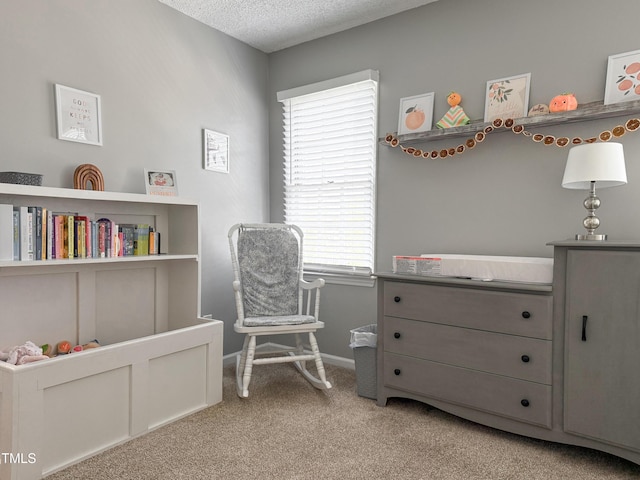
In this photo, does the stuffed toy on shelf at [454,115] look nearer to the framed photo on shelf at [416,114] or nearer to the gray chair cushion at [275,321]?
the framed photo on shelf at [416,114]

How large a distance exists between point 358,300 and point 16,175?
2243mm

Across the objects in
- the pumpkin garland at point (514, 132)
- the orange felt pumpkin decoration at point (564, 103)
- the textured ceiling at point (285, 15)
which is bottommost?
the pumpkin garland at point (514, 132)

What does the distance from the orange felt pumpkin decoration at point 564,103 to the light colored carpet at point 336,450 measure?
67.5 inches

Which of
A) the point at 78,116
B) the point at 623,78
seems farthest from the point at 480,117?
the point at 78,116

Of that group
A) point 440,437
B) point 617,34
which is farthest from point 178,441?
point 617,34

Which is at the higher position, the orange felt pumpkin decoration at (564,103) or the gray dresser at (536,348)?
the orange felt pumpkin decoration at (564,103)

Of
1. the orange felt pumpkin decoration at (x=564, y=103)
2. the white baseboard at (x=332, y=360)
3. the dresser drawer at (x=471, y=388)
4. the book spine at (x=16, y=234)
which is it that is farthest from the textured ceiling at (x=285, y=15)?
the white baseboard at (x=332, y=360)

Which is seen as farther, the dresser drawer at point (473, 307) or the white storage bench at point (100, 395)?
the dresser drawer at point (473, 307)

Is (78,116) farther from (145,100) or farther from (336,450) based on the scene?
(336,450)

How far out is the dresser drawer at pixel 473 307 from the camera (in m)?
2.11

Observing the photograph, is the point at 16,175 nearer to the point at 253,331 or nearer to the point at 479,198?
the point at 253,331

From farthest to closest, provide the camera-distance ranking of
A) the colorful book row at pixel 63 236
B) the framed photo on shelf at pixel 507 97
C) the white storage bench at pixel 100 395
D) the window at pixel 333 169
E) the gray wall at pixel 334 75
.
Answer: the window at pixel 333 169, the framed photo on shelf at pixel 507 97, the gray wall at pixel 334 75, the colorful book row at pixel 63 236, the white storage bench at pixel 100 395

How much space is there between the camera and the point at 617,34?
230 centimetres

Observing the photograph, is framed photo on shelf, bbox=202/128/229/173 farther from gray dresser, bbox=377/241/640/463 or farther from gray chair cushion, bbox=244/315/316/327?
gray dresser, bbox=377/241/640/463
